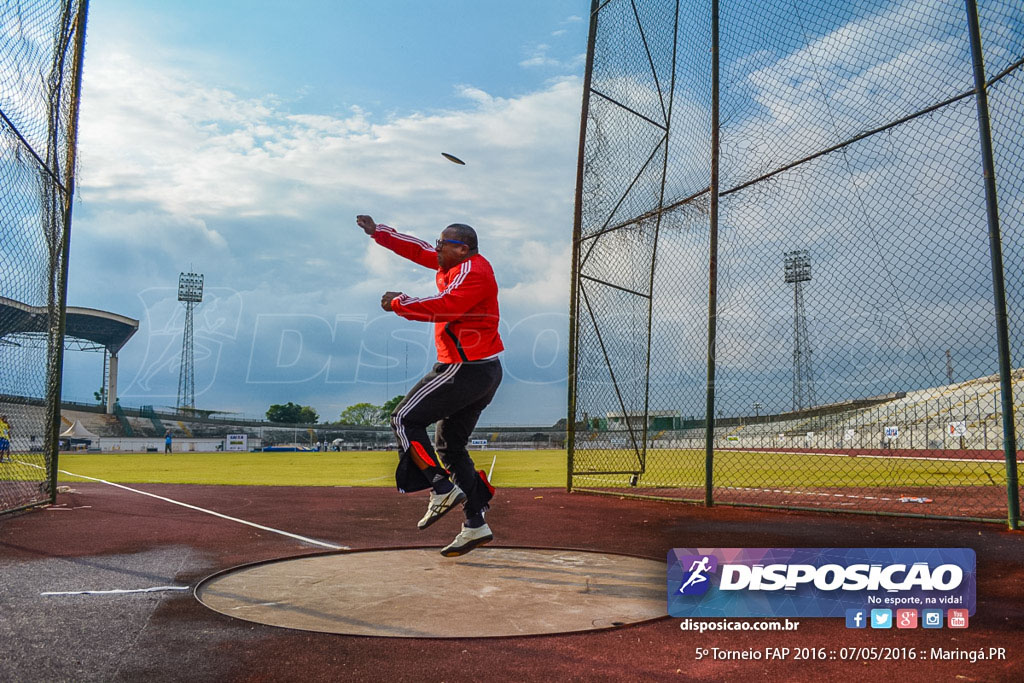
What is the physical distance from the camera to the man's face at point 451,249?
5469 millimetres

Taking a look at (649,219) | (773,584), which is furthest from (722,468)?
(773,584)

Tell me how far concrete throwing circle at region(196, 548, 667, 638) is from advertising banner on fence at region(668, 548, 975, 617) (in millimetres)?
236

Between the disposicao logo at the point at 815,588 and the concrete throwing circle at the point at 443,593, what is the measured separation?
24 centimetres

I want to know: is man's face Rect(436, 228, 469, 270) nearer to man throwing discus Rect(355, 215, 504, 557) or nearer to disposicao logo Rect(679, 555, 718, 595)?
man throwing discus Rect(355, 215, 504, 557)

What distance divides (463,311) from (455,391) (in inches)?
22.7

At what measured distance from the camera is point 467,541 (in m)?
A: 5.38

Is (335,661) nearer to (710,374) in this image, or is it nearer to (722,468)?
(710,374)

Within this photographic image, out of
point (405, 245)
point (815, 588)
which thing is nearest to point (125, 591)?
point (405, 245)

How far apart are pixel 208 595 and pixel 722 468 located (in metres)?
17.0

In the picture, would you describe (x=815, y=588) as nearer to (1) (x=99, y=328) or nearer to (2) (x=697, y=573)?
(2) (x=697, y=573)

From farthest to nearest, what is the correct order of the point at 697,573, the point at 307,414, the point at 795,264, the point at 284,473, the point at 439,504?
the point at 307,414, the point at 284,473, the point at 795,264, the point at 439,504, the point at 697,573

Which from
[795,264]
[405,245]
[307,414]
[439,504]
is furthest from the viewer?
[307,414]

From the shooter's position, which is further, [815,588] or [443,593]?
[443,593]

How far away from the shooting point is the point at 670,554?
5.94 metres
